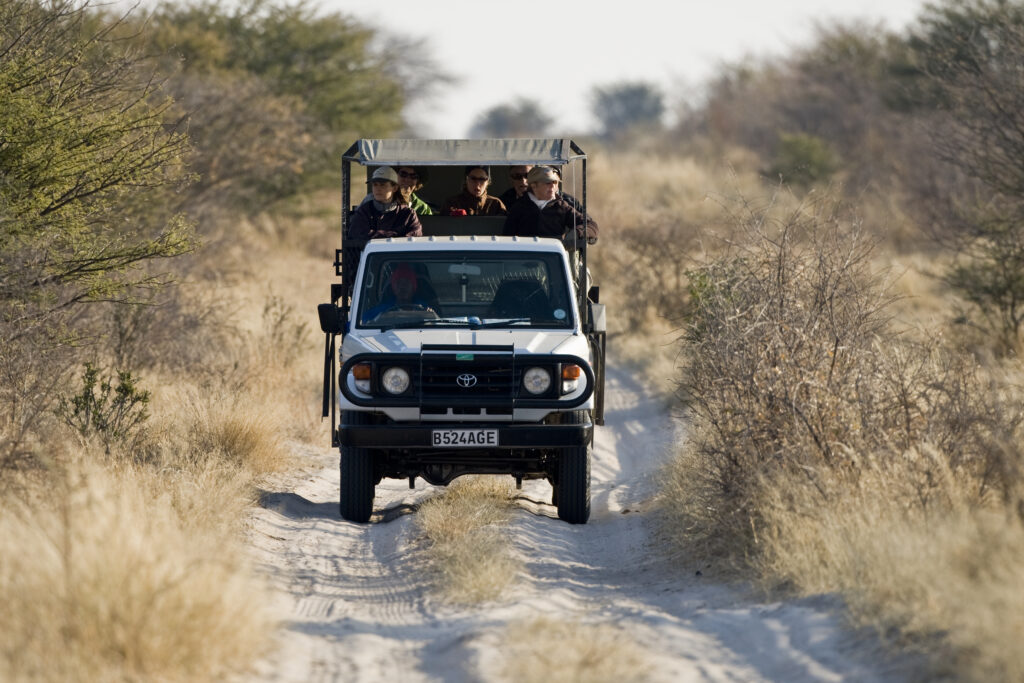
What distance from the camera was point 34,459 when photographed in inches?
293

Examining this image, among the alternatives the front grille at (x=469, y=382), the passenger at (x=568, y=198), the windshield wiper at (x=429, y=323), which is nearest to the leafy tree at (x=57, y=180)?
the windshield wiper at (x=429, y=323)

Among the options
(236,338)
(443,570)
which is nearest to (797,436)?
(443,570)

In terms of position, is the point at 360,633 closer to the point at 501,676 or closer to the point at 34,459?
the point at 501,676

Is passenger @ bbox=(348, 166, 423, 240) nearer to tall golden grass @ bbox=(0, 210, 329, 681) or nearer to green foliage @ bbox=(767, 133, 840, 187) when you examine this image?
tall golden grass @ bbox=(0, 210, 329, 681)

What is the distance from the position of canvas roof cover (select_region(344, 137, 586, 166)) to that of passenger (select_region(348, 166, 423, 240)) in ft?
0.59

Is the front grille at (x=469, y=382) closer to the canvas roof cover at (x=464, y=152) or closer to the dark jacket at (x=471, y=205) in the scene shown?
the canvas roof cover at (x=464, y=152)

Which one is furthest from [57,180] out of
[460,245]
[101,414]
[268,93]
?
[268,93]

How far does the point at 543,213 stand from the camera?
31.9ft

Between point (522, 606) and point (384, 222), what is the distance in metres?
4.13

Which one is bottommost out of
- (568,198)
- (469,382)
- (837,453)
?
(837,453)

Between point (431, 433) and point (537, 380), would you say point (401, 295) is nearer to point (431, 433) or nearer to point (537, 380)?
point (431, 433)

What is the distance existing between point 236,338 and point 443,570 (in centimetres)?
895

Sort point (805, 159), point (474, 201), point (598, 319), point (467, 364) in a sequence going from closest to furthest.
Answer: point (467, 364) → point (598, 319) → point (474, 201) → point (805, 159)

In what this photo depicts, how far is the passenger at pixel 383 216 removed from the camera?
9.60 m
